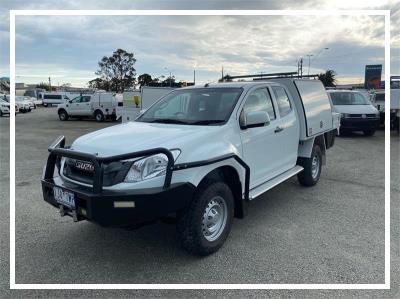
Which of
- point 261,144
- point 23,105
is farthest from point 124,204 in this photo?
point 23,105

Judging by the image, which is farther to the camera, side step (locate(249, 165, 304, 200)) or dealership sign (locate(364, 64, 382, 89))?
dealership sign (locate(364, 64, 382, 89))

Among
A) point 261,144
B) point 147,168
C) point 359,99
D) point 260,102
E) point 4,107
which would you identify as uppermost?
point 4,107

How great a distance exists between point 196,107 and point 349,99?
469 inches

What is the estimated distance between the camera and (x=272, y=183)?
16.0 feet

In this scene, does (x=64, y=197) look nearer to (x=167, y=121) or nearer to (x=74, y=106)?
(x=167, y=121)

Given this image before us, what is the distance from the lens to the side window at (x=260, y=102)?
4598 mm

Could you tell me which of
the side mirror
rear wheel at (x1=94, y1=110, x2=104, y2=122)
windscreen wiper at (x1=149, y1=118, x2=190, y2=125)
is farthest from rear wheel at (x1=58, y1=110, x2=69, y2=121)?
the side mirror

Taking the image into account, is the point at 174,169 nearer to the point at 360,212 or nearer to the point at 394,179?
the point at 360,212

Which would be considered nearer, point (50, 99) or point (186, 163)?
point (186, 163)

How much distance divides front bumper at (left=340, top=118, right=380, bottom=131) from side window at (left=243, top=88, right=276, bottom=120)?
958 cm

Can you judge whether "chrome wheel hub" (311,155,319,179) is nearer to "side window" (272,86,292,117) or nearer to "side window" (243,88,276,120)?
"side window" (272,86,292,117)

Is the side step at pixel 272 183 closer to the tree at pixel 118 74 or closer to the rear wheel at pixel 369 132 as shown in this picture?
the rear wheel at pixel 369 132

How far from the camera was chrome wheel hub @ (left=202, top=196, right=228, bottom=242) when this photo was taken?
373 cm

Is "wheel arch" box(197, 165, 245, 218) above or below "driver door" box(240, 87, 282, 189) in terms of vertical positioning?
below
